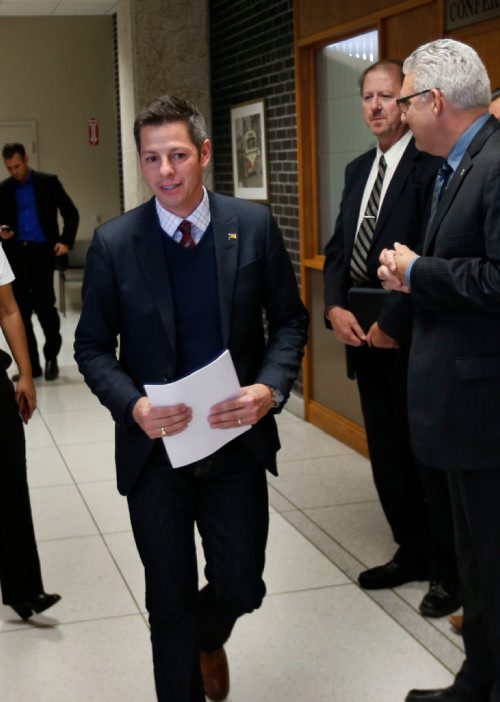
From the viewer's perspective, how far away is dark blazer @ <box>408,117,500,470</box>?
244 cm

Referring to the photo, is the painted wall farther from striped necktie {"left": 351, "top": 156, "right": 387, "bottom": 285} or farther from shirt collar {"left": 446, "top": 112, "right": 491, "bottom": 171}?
shirt collar {"left": 446, "top": 112, "right": 491, "bottom": 171}

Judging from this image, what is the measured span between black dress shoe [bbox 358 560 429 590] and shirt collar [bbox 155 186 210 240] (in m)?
1.86

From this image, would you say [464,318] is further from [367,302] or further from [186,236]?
[367,302]

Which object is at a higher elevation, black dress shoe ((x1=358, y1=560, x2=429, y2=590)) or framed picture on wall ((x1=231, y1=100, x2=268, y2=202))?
framed picture on wall ((x1=231, y1=100, x2=268, y2=202))

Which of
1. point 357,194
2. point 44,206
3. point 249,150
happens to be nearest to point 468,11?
point 357,194

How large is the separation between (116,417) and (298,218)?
424 centimetres

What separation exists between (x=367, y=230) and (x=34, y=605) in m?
1.80

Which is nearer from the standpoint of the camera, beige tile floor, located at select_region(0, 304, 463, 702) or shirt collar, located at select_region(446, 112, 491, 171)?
shirt collar, located at select_region(446, 112, 491, 171)

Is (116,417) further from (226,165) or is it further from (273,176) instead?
(226,165)

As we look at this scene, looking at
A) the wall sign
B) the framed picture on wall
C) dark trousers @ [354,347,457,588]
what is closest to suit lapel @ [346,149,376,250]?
dark trousers @ [354,347,457,588]

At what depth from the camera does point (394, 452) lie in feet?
12.8

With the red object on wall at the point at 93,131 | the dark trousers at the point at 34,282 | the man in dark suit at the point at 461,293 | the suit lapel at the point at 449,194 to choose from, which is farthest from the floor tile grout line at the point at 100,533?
the red object on wall at the point at 93,131

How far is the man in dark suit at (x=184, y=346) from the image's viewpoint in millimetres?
2455

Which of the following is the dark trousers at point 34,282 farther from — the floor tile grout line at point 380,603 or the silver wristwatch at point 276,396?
the silver wristwatch at point 276,396
